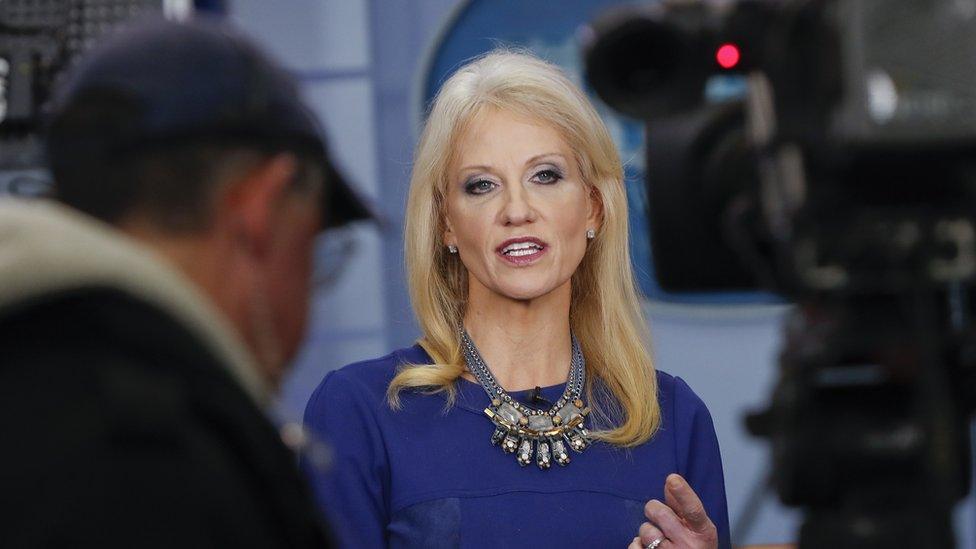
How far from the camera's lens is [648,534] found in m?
2.41

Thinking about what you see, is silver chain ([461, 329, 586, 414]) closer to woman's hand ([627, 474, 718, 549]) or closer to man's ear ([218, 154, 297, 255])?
woman's hand ([627, 474, 718, 549])

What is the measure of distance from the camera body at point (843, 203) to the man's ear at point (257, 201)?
37cm

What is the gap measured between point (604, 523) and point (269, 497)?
134 cm

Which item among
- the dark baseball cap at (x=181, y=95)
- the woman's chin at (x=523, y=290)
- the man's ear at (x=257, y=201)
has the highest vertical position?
the dark baseball cap at (x=181, y=95)

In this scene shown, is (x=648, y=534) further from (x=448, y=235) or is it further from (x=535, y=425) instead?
(x=448, y=235)

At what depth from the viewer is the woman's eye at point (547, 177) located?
2732 mm

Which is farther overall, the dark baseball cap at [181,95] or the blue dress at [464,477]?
the blue dress at [464,477]

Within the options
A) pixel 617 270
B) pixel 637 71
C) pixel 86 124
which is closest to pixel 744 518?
pixel 637 71

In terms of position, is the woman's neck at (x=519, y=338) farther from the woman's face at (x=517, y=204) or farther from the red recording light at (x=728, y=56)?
the red recording light at (x=728, y=56)

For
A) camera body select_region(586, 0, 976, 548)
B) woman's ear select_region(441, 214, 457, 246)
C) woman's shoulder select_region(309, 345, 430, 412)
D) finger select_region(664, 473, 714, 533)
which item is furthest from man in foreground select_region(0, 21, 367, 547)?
woman's ear select_region(441, 214, 457, 246)

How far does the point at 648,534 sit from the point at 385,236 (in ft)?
5.60

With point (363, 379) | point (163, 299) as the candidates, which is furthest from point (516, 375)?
point (163, 299)

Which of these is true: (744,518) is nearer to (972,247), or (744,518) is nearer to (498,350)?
(972,247)

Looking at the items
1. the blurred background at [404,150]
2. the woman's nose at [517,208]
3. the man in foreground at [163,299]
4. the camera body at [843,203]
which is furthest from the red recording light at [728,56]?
the blurred background at [404,150]
